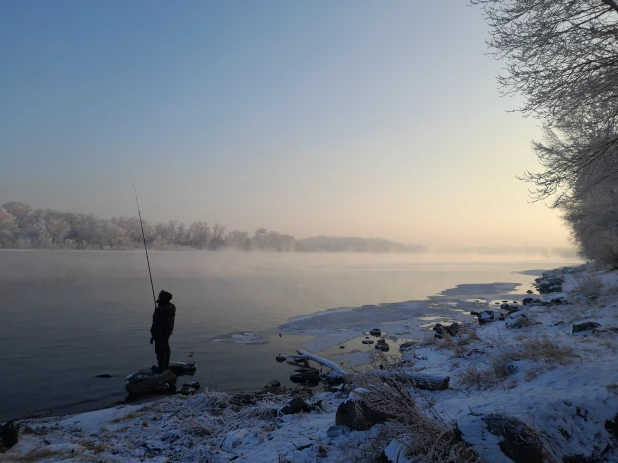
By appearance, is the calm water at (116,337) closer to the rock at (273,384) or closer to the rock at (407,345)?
the rock at (273,384)

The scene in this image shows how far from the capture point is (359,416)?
6629mm

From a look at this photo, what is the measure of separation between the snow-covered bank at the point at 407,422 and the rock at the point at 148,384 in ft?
3.68

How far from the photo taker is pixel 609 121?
9742mm

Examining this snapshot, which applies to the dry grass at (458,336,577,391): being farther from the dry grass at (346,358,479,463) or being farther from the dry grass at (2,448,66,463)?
the dry grass at (2,448,66,463)

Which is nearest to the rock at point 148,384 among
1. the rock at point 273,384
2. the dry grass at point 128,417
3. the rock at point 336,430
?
the dry grass at point 128,417

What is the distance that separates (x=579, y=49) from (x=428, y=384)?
8.43 metres

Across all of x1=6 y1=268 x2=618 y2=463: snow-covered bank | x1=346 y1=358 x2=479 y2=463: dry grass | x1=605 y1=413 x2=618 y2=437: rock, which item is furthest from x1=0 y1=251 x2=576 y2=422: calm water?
x1=605 y1=413 x2=618 y2=437: rock

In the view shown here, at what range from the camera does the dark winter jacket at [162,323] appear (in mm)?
13008

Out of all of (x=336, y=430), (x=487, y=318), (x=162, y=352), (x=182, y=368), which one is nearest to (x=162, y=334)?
(x=162, y=352)

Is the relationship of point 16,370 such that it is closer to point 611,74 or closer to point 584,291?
point 611,74

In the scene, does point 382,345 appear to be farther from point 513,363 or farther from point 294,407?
point 294,407

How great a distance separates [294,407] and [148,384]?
18.4 feet

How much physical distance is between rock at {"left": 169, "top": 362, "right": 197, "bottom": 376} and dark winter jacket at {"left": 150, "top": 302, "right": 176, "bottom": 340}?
65.5 inches

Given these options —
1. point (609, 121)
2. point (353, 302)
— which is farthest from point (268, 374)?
point (353, 302)
